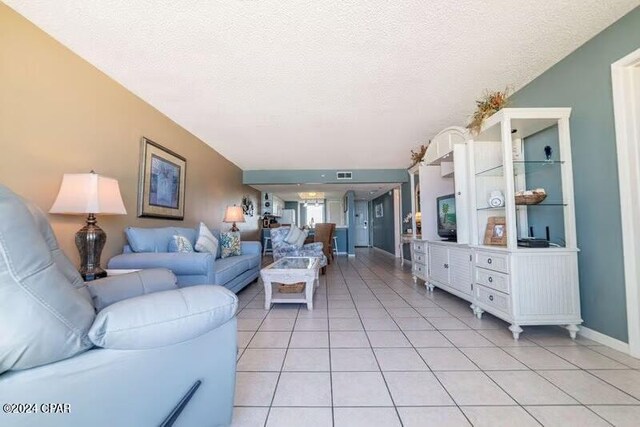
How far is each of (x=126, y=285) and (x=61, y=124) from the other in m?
1.64

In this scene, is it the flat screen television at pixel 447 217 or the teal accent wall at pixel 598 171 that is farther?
the flat screen television at pixel 447 217

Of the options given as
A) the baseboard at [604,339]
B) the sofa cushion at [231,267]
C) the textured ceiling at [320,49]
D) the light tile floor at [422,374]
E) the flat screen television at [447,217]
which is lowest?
the light tile floor at [422,374]

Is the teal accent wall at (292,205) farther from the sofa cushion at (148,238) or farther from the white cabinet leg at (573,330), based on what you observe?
the white cabinet leg at (573,330)

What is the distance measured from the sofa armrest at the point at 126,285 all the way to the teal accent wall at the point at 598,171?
2.95 meters

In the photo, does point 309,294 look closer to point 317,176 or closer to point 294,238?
point 294,238

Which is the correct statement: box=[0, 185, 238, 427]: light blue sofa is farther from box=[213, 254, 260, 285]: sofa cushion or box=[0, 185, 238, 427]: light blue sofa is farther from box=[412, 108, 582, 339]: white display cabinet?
box=[412, 108, 582, 339]: white display cabinet

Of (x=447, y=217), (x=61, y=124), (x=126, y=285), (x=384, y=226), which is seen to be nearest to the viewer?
(x=126, y=285)

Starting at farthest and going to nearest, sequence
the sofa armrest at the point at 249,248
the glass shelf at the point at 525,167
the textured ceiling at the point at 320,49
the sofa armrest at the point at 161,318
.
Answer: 1. the sofa armrest at the point at 249,248
2. the glass shelf at the point at 525,167
3. the textured ceiling at the point at 320,49
4. the sofa armrest at the point at 161,318

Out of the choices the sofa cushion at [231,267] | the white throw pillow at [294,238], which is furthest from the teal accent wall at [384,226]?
the sofa cushion at [231,267]

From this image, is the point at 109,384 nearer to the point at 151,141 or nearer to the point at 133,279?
the point at 133,279

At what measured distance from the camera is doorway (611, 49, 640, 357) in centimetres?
179

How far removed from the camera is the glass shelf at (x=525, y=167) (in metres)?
2.37

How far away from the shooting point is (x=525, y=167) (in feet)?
8.54

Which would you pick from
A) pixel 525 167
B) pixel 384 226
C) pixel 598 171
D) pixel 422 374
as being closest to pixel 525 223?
pixel 525 167
